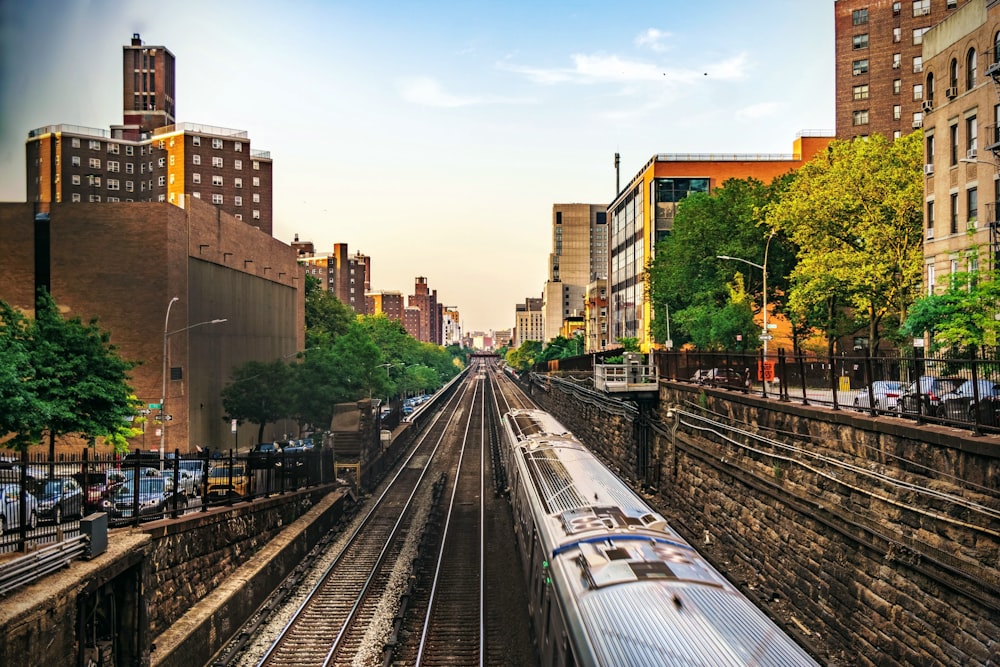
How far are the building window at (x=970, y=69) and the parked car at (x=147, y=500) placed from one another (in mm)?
32258

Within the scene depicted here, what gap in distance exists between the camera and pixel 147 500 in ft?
71.9

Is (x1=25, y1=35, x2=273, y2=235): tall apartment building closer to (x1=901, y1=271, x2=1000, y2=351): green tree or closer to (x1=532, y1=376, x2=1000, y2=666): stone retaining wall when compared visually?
(x1=532, y1=376, x2=1000, y2=666): stone retaining wall

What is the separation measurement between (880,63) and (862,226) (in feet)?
146

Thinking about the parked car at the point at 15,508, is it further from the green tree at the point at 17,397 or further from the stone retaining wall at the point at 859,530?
the stone retaining wall at the point at 859,530

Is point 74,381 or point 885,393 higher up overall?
point 885,393

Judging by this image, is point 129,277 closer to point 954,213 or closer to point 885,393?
point 885,393

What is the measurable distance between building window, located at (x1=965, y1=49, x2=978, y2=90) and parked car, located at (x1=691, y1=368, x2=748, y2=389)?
15.8m

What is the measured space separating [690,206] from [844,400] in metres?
30.4

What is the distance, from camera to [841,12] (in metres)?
68.9

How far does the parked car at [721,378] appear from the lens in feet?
73.8

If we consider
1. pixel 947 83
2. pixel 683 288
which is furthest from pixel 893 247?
pixel 683 288

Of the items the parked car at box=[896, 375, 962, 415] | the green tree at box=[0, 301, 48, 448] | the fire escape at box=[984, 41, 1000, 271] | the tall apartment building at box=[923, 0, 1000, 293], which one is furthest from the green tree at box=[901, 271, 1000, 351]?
the green tree at box=[0, 301, 48, 448]

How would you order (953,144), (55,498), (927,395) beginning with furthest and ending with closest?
1. (953,144)
2. (55,498)
3. (927,395)

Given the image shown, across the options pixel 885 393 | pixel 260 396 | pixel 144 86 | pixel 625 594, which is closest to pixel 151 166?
pixel 144 86
